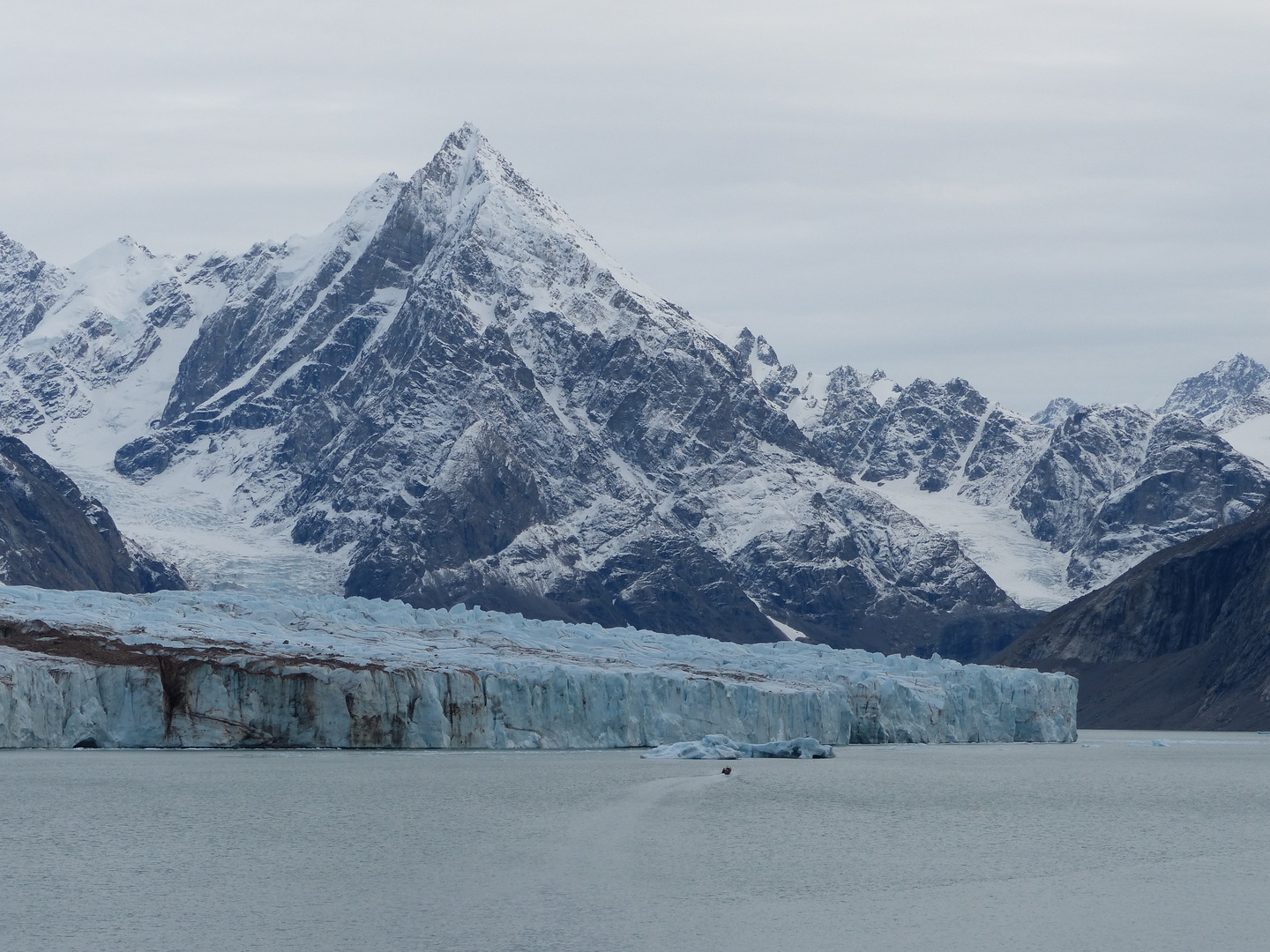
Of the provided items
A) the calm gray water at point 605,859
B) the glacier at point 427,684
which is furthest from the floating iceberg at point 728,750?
the calm gray water at point 605,859

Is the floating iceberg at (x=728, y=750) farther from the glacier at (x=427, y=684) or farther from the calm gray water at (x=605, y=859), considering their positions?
the calm gray water at (x=605, y=859)

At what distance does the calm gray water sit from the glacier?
11.2 ft

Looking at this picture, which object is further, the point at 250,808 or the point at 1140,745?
the point at 1140,745

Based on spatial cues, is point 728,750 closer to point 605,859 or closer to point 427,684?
point 427,684

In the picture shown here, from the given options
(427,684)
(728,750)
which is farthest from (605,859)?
(728,750)

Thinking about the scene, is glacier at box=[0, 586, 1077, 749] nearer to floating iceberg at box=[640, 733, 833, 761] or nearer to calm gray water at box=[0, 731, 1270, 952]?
calm gray water at box=[0, 731, 1270, 952]

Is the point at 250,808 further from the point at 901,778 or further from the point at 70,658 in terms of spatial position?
the point at 901,778

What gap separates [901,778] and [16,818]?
47.3 m

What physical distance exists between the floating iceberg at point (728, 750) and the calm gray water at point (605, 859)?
1066cm

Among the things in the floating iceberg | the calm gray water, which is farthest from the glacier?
the floating iceberg

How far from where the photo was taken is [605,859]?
59062 mm

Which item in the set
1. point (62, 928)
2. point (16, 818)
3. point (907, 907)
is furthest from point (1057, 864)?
point (16, 818)

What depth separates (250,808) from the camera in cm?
7281

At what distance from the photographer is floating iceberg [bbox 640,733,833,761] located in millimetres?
108500
